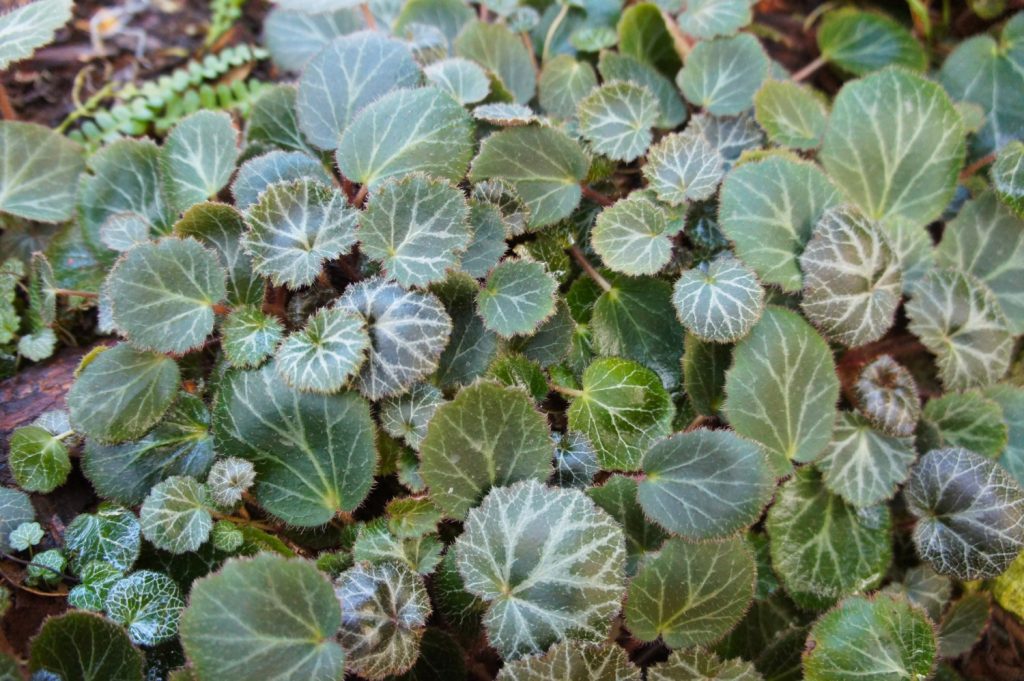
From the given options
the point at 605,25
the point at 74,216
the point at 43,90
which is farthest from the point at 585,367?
the point at 43,90

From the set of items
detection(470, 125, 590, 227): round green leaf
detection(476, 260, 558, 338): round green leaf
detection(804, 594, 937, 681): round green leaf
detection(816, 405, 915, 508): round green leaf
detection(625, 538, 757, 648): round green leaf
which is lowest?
detection(804, 594, 937, 681): round green leaf

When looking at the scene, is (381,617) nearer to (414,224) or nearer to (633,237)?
(414,224)

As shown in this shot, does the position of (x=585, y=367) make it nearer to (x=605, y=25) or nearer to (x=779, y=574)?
(x=779, y=574)

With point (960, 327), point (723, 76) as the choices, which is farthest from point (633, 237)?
point (960, 327)

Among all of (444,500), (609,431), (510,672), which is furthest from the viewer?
(609,431)

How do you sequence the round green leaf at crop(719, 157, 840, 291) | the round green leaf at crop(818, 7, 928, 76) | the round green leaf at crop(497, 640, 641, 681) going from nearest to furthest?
the round green leaf at crop(497, 640, 641, 681)
the round green leaf at crop(719, 157, 840, 291)
the round green leaf at crop(818, 7, 928, 76)

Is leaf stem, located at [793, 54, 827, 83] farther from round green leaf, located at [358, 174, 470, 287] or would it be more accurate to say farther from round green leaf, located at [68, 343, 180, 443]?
round green leaf, located at [68, 343, 180, 443]

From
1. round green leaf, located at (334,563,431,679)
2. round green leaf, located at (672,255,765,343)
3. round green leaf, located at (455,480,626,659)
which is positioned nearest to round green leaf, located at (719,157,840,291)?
round green leaf, located at (672,255,765,343)

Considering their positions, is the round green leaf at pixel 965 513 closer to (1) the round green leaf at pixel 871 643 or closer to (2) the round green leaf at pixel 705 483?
(1) the round green leaf at pixel 871 643
